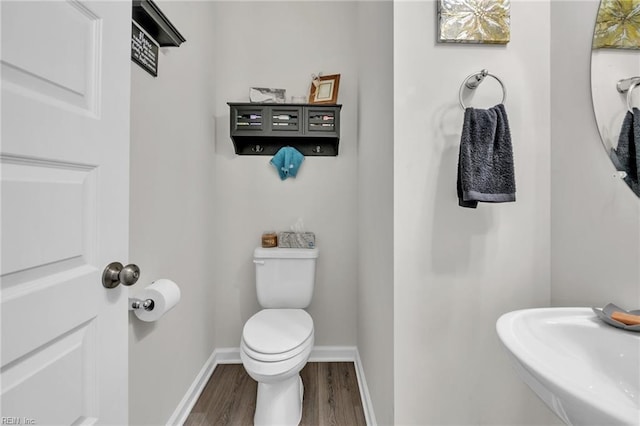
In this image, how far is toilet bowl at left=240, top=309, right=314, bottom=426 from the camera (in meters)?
1.33

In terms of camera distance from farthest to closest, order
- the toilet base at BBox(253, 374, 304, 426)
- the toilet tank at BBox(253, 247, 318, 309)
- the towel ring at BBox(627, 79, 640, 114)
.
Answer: the toilet tank at BBox(253, 247, 318, 309)
the toilet base at BBox(253, 374, 304, 426)
the towel ring at BBox(627, 79, 640, 114)

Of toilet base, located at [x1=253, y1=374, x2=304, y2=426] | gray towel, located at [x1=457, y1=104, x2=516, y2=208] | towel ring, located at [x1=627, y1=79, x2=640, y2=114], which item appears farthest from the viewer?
toilet base, located at [x1=253, y1=374, x2=304, y2=426]

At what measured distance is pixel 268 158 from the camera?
204 cm

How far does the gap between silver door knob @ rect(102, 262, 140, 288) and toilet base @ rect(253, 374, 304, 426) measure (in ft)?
3.22

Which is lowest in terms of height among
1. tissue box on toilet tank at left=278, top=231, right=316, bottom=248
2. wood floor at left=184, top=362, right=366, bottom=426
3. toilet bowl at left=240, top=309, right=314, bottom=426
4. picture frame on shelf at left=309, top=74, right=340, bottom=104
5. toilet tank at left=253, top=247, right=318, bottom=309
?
wood floor at left=184, top=362, right=366, bottom=426

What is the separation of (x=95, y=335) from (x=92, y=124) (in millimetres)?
482

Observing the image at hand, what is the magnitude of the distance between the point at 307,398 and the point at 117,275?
4.50 ft

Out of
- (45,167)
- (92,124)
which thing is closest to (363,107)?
(92,124)

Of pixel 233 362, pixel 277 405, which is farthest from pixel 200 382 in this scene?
pixel 277 405

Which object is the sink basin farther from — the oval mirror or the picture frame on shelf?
the picture frame on shelf

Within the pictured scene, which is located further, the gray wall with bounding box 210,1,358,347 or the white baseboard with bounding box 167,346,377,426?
the gray wall with bounding box 210,1,358,347

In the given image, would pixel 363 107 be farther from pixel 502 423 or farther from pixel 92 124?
pixel 502 423

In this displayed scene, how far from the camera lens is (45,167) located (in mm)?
556

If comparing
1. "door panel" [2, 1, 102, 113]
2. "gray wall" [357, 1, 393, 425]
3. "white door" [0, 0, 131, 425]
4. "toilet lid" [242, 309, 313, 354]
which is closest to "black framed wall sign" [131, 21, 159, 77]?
"white door" [0, 0, 131, 425]
